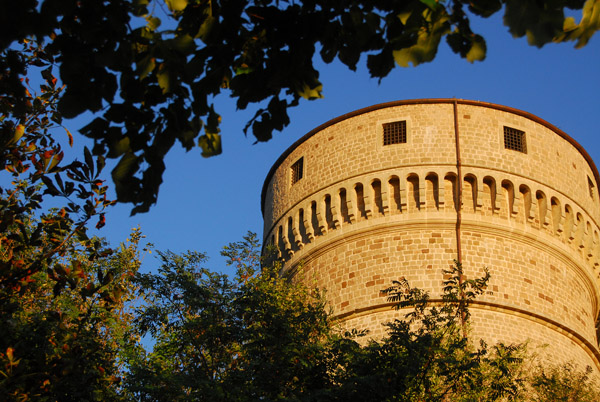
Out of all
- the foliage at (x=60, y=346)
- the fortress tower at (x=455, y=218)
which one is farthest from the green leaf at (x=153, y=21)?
the fortress tower at (x=455, y=218)

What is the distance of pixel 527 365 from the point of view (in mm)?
14648

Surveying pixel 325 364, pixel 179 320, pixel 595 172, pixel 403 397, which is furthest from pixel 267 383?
pixel 595 172

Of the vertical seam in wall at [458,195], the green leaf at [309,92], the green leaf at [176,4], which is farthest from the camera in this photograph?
the vertical seam in wall at [458,195]

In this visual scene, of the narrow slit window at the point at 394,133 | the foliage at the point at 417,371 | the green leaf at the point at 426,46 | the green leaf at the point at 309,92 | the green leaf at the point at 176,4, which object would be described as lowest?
the green leaf at the point at 426,46

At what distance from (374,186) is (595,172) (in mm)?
6326

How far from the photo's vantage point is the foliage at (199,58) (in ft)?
14.0

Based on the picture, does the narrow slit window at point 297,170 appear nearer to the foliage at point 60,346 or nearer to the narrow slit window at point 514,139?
the narrow slit window at point 514,139

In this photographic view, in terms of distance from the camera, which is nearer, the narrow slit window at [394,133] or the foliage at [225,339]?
the foliage at [225,339]

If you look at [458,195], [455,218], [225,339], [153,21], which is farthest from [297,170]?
[153,21]

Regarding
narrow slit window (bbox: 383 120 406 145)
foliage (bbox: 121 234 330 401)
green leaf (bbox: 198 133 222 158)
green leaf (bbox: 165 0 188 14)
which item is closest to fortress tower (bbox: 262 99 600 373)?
narrow slit window (bbox: 383 120 406 145)

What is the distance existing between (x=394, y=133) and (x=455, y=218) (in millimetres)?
2576

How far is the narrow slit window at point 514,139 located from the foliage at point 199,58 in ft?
45.4

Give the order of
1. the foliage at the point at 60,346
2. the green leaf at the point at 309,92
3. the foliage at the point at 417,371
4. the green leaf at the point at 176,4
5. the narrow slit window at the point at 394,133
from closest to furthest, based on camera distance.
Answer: the green leaf at the point at 176,4, the green leaf at the point at 309,92, the foliage at the point at 60,346, the foliage at the point at 417,371, the narrow slit window at the point at 394,133

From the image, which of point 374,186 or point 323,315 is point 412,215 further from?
point 323,315
